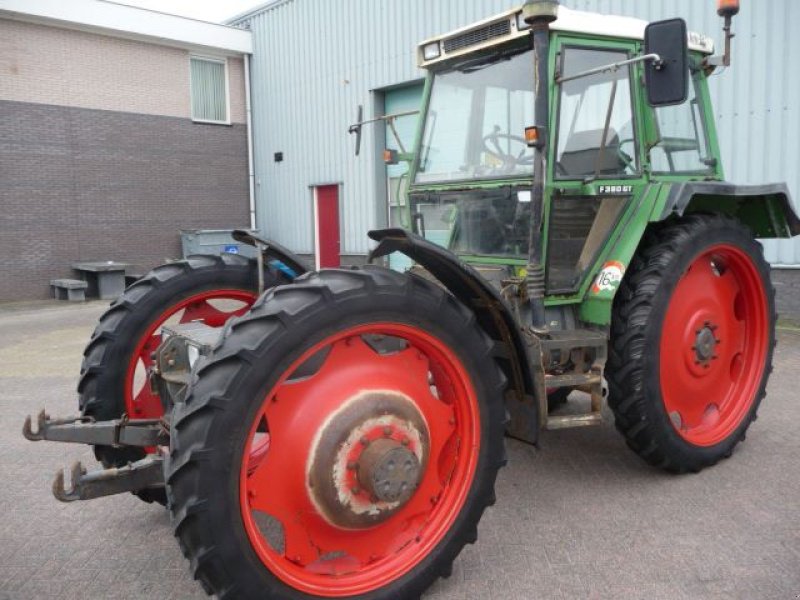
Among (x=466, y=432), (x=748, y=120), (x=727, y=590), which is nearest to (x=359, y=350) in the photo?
(x=466, y=432)

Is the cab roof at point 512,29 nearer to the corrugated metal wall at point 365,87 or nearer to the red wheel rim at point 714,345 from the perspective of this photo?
the red wheel rim at point 714,345

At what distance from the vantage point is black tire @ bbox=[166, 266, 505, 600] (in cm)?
208

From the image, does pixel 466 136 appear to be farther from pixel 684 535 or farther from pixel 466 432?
pixel 684 535

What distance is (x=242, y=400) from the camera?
212cm

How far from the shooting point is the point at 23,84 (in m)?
13.3

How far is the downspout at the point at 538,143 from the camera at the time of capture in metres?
2.86

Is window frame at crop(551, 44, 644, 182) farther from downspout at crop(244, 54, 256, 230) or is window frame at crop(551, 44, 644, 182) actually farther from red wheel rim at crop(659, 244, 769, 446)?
downspout at crop(244, 54, 256, 230)

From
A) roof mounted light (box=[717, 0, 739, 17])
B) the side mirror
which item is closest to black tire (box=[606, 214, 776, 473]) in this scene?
the side mirror

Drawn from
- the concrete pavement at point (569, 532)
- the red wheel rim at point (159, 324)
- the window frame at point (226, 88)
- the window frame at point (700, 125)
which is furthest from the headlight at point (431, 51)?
the window frame at point (226, 88)

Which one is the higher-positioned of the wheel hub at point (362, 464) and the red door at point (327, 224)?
the red door at point (327, 224)

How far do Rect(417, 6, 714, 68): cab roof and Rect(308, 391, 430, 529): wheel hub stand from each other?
188 centimetres

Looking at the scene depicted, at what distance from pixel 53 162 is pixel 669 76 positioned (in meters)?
13.6

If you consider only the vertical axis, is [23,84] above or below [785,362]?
above

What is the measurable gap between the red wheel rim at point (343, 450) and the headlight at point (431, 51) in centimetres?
184
